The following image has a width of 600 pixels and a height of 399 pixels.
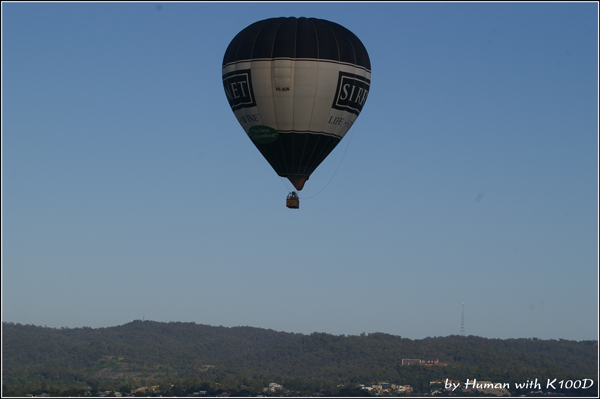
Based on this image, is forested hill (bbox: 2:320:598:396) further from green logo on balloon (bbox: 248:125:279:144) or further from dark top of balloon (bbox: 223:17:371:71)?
dark top of balloon (bbox: 223:17:371:71)

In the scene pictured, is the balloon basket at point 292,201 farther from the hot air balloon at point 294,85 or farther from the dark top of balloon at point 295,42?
the dark top of balloon at point 295,42

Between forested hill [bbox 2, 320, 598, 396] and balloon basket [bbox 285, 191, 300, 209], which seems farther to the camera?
forested hill [bbox 2, 320, 598, 396]

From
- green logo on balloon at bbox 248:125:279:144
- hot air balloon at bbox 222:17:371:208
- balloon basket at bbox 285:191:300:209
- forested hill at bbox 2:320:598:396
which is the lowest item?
forested hill at bbox 2:320:598:396

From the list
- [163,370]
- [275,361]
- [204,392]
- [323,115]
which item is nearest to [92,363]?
[163,370]

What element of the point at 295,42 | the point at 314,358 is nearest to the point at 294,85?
the point at 295,42

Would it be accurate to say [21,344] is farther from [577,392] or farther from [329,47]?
[329,47]

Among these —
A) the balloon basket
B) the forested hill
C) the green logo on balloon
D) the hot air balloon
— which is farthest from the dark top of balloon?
the forested hill
